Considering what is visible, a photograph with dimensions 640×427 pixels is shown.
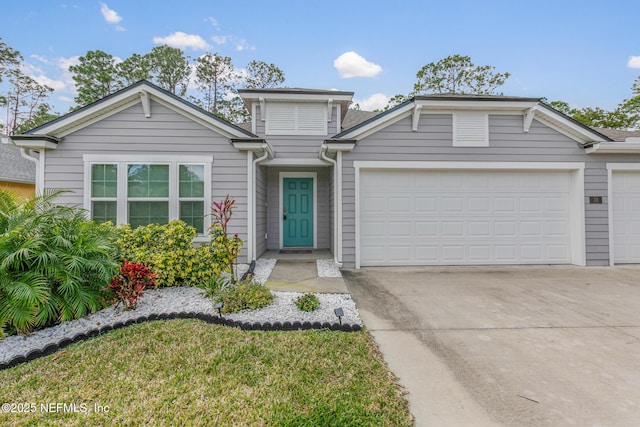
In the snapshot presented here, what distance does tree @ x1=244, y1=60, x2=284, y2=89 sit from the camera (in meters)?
18.0

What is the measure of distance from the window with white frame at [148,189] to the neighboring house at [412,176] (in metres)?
0.02

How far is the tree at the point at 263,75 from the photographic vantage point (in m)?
18.0

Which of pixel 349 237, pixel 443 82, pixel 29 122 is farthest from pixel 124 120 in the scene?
pixel 29 122

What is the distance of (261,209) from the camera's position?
770cm

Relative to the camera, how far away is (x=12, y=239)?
3016mm

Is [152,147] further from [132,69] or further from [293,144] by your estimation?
[132,69]

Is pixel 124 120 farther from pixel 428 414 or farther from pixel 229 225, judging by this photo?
pixel 428 414

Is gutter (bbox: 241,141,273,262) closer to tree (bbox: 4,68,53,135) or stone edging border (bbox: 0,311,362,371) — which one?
stone edging border (bbox: 0,311,362,371)

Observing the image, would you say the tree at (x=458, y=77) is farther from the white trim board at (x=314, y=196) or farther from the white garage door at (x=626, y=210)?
the white trim board at (x=314, y=196)

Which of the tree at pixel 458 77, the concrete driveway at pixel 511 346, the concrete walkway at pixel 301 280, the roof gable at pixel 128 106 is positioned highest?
the tree at pixel 458 77

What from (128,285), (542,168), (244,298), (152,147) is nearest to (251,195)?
(152,147)

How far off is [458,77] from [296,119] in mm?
15421

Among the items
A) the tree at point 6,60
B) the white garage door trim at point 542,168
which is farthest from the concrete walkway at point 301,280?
the tree at point 6,60

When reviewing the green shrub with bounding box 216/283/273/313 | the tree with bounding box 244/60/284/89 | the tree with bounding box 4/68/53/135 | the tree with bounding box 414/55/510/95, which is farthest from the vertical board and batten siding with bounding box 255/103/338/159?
the tree with bounding box 4/68/53/135
